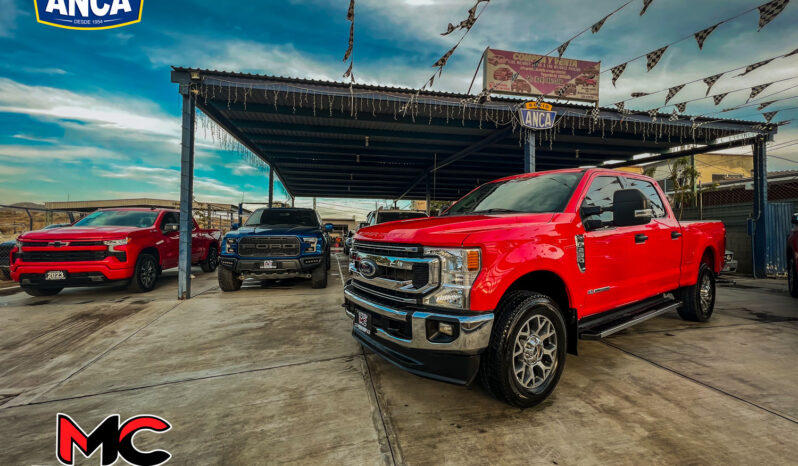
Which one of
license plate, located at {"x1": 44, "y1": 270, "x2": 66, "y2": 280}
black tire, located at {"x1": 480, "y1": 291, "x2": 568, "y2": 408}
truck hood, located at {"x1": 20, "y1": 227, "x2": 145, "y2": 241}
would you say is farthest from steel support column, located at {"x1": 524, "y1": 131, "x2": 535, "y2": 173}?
license plate, located at {"x1": 44, "y1": 270, "x2": 66, "y2": 280}

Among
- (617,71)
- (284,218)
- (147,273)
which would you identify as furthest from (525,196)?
(147,273)

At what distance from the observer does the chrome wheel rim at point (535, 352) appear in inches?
92.6

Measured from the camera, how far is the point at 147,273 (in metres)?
6.89

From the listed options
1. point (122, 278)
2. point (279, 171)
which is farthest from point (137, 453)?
point (279, 171)

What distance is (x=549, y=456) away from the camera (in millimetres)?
1833

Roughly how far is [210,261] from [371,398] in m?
9.83

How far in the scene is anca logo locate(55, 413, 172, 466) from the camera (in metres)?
1.90

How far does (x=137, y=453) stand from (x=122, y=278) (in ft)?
18.3

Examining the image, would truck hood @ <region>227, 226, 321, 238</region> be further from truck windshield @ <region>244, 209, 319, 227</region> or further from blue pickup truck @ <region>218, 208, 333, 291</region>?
truck windshield @ <region>244, 209, 319, 227</region>

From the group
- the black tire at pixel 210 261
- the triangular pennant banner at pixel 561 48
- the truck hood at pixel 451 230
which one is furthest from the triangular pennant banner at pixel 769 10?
the black tire at pixel 210 261

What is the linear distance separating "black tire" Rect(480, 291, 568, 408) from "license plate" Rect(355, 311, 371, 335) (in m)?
0.91

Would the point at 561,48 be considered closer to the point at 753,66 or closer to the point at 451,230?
the point at 753,66

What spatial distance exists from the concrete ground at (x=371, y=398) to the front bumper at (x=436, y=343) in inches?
13.0

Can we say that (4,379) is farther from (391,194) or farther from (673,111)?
(391,194)
